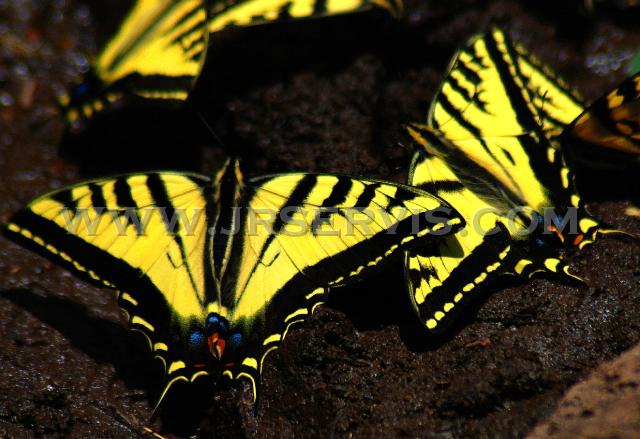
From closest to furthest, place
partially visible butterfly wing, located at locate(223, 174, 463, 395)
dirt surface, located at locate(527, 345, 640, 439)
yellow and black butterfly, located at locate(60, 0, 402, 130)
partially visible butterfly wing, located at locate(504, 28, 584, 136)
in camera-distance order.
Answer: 1. dirt surface, located at locate(527, 345, 640, 439)
2. partially visible butterfly wing, located at locate(223, 174, 463, 395)
3. partially visible butterfly wing, located at locate(504, 28, 584, 136)
4. yellow and black butterfly, located at locate(60, 0, 402, 130)

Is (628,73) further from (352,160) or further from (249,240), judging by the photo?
(249,240)

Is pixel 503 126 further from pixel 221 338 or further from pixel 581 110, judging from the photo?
pixel 221 338

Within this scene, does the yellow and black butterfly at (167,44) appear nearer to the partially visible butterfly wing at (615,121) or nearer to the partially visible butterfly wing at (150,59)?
the partially visible butterfly wing at (150,59)

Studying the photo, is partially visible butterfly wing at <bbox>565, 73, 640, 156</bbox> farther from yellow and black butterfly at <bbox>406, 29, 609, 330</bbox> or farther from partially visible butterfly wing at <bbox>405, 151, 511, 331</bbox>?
partially visible butterfly wing at <bbox>405, 151, 511, 331</bbox>

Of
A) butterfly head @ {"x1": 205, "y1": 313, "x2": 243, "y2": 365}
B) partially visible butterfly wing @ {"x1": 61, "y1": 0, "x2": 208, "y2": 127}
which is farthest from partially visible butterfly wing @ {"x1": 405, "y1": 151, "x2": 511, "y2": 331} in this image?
partially visible butterfly wing @ {"x1": 61, "y1": 0, "x2": 208, "y2": 127}

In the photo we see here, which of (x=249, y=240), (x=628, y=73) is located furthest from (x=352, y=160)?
(x=628, y=73)

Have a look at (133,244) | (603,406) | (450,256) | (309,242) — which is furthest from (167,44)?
(603,406)
